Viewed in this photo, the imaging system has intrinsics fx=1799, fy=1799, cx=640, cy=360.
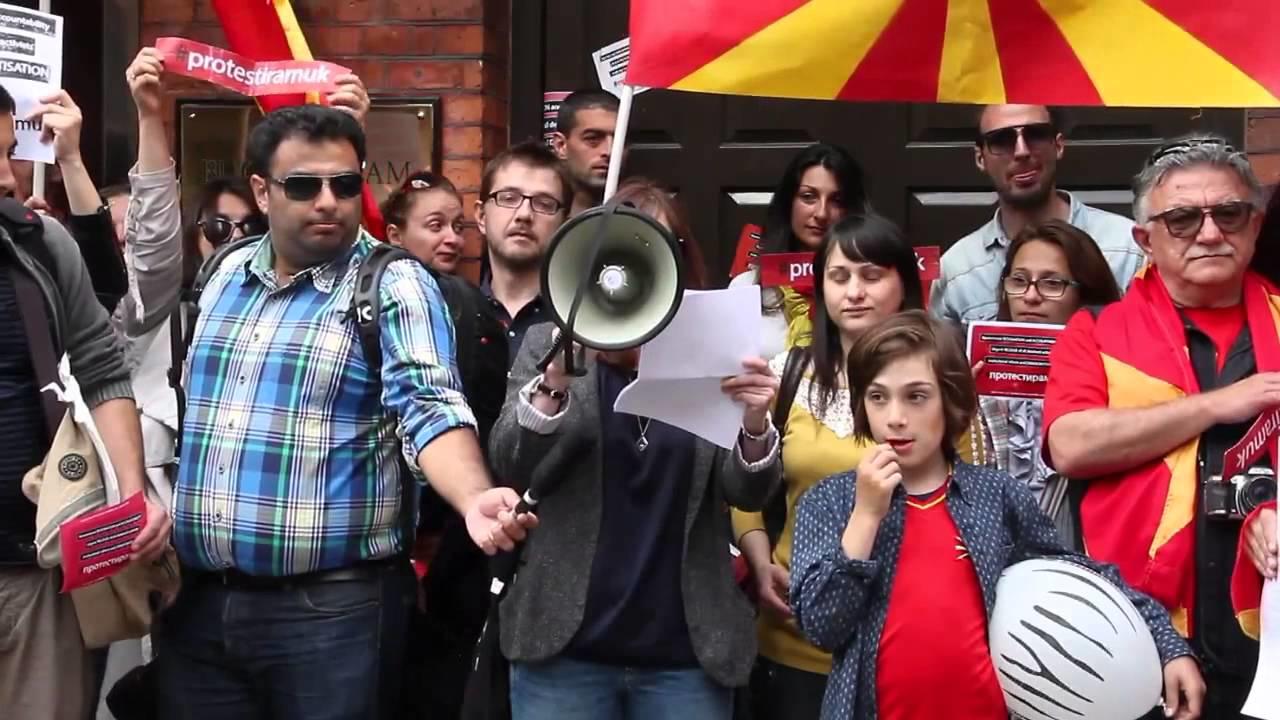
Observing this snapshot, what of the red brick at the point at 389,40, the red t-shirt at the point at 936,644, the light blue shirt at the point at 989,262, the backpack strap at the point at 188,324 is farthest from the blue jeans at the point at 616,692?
the red brick at the point at 389,40

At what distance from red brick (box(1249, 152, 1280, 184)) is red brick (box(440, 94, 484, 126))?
8.59ft

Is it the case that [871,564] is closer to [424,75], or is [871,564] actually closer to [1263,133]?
[1263,133]

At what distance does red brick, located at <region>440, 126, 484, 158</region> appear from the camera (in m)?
6.29

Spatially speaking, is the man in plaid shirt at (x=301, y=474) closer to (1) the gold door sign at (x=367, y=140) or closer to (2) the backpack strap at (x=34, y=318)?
(2) the backpack strap at (x=34, y=318)

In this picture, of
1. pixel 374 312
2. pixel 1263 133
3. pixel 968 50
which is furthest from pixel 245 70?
pixel 1263 133

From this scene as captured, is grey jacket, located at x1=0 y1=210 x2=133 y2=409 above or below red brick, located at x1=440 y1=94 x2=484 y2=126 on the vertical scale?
below

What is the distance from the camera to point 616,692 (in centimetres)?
391

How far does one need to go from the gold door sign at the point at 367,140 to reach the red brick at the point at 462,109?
0.04 metres

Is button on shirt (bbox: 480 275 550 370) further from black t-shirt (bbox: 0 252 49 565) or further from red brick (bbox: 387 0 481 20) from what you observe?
red brick (bbox: 387 0 481 20)

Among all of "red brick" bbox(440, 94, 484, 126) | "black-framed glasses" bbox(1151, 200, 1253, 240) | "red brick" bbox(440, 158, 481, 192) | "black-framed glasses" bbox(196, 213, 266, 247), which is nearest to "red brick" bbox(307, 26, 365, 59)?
"red brick" bbox(440, 94, 484, 126)

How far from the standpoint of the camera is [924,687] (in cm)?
357

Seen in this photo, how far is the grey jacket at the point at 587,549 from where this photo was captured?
12.7ft

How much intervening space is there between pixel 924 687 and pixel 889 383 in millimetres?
617

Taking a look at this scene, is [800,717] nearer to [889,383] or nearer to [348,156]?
[889,383]
